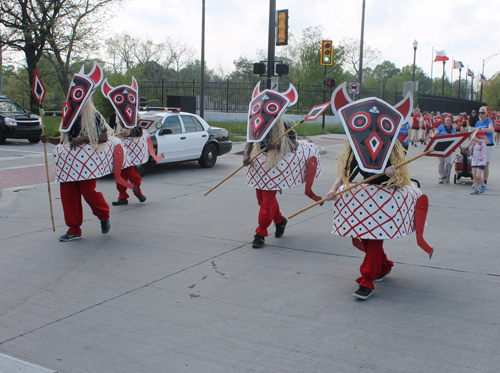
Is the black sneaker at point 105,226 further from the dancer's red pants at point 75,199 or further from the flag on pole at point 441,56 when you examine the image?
the flag on pole at point 441,56

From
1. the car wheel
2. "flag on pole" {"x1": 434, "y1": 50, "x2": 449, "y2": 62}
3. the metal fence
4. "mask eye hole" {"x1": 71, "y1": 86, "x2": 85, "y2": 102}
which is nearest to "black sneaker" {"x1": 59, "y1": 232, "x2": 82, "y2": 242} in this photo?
"mask eye hole" {"x1": 71, "y1": 86, "x2": 85, "y2": 102}

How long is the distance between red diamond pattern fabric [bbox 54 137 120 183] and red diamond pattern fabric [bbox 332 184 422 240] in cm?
326

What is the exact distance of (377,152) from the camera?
13.8 ft

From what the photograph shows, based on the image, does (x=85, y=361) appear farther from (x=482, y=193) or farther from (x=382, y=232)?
(x=482, y=193)

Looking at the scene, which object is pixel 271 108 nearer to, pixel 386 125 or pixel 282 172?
pixel 282 172

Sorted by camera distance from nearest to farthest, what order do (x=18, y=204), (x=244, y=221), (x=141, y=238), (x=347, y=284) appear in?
1. (x=347, y=284)
2. (x=141, y=238)
3. (x=244, y=221)
4. (x=18, y=204)

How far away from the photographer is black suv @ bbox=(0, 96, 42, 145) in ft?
61.3

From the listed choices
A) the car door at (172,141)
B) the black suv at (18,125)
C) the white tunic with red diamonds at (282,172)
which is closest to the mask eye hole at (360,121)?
the white tunic with red diamonds at (282,172)

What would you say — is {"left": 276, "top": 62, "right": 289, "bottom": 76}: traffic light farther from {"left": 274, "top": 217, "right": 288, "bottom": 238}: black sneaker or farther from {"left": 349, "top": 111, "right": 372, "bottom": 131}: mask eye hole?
{"left": 349, "top": 111, "right": 372, "bottom": 131}: mask eye hole

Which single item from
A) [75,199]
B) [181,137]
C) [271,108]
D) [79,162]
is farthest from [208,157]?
[271,108]

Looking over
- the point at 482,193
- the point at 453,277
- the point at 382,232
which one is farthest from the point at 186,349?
the point at 482,193

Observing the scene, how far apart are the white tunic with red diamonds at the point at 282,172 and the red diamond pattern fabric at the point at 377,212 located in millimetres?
1658

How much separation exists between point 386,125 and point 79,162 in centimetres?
371

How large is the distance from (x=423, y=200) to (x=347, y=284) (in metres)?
1.10
